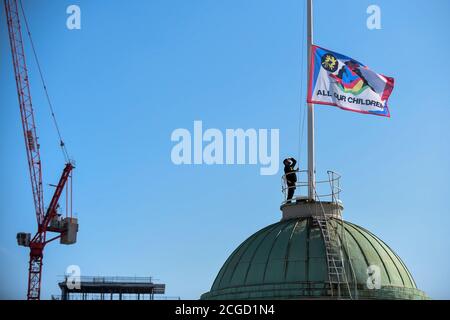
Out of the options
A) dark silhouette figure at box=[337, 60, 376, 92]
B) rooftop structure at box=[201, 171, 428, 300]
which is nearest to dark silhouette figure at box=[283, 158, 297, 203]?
rooftop structure at box=[201, 171, 428, 300]

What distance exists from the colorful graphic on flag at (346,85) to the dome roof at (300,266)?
8.04m

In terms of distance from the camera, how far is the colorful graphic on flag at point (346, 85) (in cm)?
5322

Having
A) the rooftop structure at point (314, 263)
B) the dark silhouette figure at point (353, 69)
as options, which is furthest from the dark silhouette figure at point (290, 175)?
the dark silhouette figure at point (353, 69)

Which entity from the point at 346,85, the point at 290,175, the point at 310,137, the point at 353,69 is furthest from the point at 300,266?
the point at 353,69

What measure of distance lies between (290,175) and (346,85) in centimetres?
685

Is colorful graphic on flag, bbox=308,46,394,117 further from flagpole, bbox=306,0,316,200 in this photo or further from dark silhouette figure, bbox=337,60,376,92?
flagpole, bbox=306,0,316,200

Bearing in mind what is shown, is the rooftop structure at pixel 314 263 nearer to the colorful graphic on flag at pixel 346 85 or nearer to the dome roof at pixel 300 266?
the dome roof at pixel 300 266

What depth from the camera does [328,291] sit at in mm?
43438

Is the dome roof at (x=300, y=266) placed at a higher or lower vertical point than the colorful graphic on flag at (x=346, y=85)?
lower

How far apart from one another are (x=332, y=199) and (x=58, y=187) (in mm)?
116037

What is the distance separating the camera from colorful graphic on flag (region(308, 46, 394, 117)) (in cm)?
5322

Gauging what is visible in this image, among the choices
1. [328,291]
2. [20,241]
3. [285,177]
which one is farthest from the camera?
[20,241]
